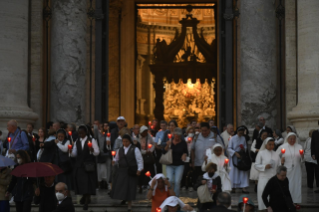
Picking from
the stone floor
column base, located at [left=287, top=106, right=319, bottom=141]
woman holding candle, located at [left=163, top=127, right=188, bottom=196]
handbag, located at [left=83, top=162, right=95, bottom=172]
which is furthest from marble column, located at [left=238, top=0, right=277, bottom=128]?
handbag, located at [left=83, top=162, right=95, bottom=172]

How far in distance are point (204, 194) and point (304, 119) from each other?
24.9 ft

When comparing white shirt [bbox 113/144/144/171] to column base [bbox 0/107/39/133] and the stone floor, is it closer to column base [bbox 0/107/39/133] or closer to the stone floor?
the stone floor

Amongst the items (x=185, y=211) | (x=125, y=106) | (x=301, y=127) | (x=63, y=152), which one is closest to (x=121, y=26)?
(x=125, y=106)

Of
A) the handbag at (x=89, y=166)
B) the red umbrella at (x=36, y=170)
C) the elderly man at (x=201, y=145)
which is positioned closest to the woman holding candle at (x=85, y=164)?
the handbag at (x=89, y=166)

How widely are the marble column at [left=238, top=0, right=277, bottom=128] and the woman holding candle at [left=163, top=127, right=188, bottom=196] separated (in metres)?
4.84

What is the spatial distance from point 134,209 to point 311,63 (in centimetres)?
689

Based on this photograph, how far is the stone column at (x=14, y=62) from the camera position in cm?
1830

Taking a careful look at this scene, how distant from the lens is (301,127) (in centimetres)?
1816

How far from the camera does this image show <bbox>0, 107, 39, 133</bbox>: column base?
1808 centimetres

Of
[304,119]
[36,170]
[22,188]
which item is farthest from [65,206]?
[304,119]

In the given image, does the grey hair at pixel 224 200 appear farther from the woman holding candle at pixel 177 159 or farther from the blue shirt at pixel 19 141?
the blue shirt at pixel 19 141

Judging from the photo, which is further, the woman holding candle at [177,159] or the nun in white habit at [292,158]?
the woman holding candle at [177,159]

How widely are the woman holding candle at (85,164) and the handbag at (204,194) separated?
362 centimetres

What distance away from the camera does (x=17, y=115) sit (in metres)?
18.2
